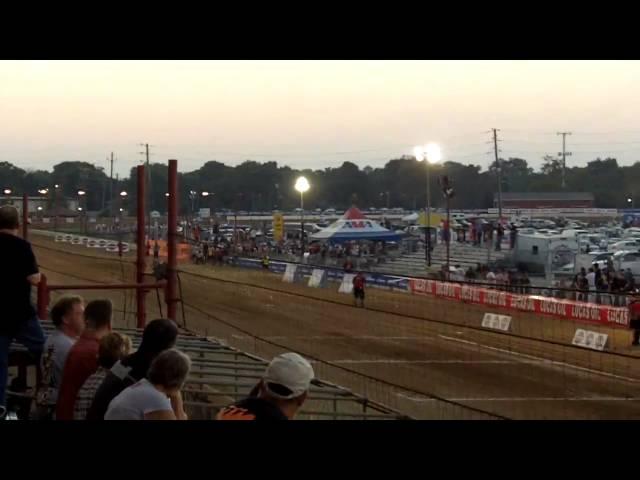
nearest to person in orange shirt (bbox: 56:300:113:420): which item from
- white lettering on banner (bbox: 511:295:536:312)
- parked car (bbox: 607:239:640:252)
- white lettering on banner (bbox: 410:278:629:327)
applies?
white lettering on banner (bbox: 410:278:629:327)

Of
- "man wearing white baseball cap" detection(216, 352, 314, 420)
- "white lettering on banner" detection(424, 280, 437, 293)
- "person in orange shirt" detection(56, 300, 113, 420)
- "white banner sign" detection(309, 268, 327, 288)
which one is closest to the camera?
"man wearing white baseball cap" detection(216, 352, 314, 420)

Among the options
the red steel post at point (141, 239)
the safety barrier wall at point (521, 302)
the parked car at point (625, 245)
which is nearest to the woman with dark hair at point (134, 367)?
the red steel post at point (141, 239)

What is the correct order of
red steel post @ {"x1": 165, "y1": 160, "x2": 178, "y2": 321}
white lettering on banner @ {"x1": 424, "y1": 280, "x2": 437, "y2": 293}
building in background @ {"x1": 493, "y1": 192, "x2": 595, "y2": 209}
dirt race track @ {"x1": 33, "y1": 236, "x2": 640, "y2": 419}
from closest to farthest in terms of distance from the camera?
1. red steel post @ {"x1": 165, "y1": 160, "x2": 178, "y2": 321}
2. dirt race track @ {"x1": 33, "y1": 236, "x2": 640, "y2": 419}
3. white lettering on banner @ {"x1": 424, "y1": 280, "x2": 437, "y2": 293}
4. building in background @ {"x1": 493, "y1": 192, "x2": 595, "y2": 209}

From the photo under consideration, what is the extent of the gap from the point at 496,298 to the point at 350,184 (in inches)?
2413

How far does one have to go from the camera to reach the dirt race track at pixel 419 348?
14.4 meters

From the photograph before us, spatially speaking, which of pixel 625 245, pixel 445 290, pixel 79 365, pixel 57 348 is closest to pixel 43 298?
pixel 57 348

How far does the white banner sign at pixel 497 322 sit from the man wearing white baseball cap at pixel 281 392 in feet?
49.6

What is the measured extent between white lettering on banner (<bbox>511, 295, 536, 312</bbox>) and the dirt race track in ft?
0.89

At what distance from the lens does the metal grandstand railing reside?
20.2ft

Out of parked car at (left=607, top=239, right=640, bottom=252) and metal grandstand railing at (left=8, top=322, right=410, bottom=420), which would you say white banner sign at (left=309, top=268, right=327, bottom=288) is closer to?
metal grandstand railing at (left=8, top=322, right=410, bottom=420)

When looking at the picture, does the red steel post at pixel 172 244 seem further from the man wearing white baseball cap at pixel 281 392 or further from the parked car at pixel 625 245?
the parked car at pixel 625 245
